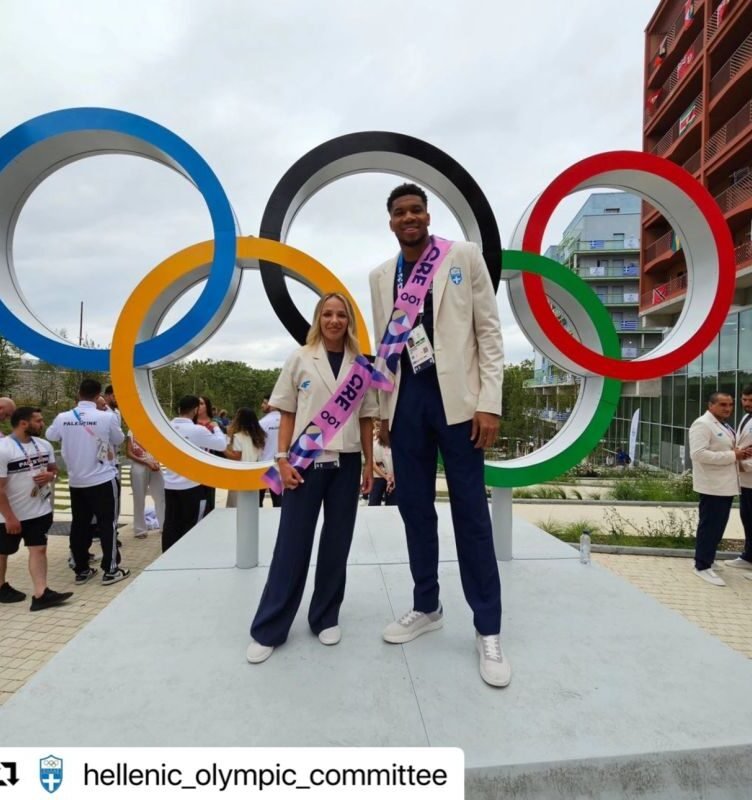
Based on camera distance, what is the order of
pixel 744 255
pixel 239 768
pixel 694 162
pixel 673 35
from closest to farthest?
pixel 239 768, pixel 744 255, pixel 694 162, pixel 673 35

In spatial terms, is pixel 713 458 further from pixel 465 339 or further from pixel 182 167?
pixel 182 167

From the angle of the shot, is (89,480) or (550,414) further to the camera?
(550,414)

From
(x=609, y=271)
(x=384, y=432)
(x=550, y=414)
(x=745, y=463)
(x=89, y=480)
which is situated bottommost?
(x=550, y=414)

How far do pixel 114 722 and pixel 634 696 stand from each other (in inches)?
87.2

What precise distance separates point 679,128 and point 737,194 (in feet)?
20.1

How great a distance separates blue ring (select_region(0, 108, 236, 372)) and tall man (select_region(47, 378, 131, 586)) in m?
1.72

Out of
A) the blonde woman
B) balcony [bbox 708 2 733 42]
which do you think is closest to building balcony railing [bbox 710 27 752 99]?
balcony [bbox 708 2 733 42]

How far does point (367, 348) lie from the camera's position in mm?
3703

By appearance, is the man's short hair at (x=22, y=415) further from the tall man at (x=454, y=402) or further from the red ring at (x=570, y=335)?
the red ring at (x=570, y=335)

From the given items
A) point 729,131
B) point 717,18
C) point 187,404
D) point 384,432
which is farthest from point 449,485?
point 717,18

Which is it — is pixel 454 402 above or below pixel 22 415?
above

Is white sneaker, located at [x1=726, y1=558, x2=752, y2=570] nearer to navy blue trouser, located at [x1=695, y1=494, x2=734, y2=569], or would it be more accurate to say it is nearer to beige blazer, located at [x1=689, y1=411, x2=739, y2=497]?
navy blue trouser, located at [x1=695, y1=494, x2=734, y2=569]

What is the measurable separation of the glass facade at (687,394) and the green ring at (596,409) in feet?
38.5

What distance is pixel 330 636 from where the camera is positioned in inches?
103
